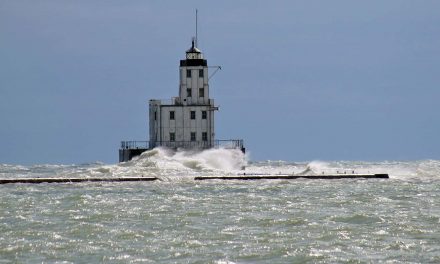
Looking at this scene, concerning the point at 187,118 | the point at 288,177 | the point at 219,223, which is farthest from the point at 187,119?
the point at 219,223

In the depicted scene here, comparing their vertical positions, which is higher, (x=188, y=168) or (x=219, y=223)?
(x=188, y=168)

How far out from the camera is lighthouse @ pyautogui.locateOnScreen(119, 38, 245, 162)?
8388 centimetres

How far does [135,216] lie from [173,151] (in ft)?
154

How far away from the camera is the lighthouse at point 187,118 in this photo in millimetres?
83875

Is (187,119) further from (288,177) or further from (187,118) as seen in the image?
(288,177)

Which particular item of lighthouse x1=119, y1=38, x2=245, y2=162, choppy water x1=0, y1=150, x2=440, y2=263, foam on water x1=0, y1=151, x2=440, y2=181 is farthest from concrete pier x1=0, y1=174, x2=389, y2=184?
lighthouse x1=119, y1=38, x2=245, y2=162

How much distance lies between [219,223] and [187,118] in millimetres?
50802

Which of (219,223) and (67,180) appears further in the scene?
(67,180)

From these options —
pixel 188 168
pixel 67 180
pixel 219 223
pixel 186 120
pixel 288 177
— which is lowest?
pixel 219 223

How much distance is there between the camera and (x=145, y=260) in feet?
83.7

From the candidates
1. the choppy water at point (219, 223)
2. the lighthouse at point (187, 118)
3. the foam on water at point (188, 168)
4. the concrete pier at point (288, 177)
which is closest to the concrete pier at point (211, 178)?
the concrete pier at point (288, 177)

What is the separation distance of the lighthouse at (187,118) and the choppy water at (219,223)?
2779 cm

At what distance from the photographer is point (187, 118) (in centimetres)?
8406

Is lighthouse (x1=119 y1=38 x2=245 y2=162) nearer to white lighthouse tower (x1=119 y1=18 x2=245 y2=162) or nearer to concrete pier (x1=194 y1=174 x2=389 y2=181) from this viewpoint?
white lighthouse tower (x1=119 y1=18 x2=245 y2=162)
